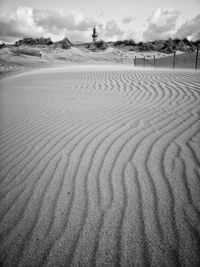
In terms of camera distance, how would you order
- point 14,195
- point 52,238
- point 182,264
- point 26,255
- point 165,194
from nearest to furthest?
point 182,264
point 26,255
point 52,238
point 165,194
point 14,195

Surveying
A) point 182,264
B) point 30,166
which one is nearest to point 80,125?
point 30,166

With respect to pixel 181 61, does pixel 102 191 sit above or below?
below

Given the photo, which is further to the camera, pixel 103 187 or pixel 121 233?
pixel 103 187

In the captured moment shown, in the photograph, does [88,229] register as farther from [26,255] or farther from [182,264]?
[182,264]

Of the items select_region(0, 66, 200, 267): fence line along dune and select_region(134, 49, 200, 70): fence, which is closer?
select_region(0, 66, 200, 267): fence line along dune

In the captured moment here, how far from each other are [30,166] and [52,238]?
3.97ft

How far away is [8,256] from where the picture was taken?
1.44m

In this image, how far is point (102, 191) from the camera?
2.01 m

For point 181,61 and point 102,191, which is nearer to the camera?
point 102,191

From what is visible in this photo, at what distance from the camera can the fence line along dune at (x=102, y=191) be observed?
1.44m

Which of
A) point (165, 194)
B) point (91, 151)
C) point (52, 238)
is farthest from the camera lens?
point (91, 151)

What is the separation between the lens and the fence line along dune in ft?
4.73

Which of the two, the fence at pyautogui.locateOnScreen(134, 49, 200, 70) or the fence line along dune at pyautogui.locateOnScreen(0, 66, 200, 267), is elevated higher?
the fence at pyautogui.locateOnScreen(134, 49, 200, 70)

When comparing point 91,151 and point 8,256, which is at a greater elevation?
point 91,151
